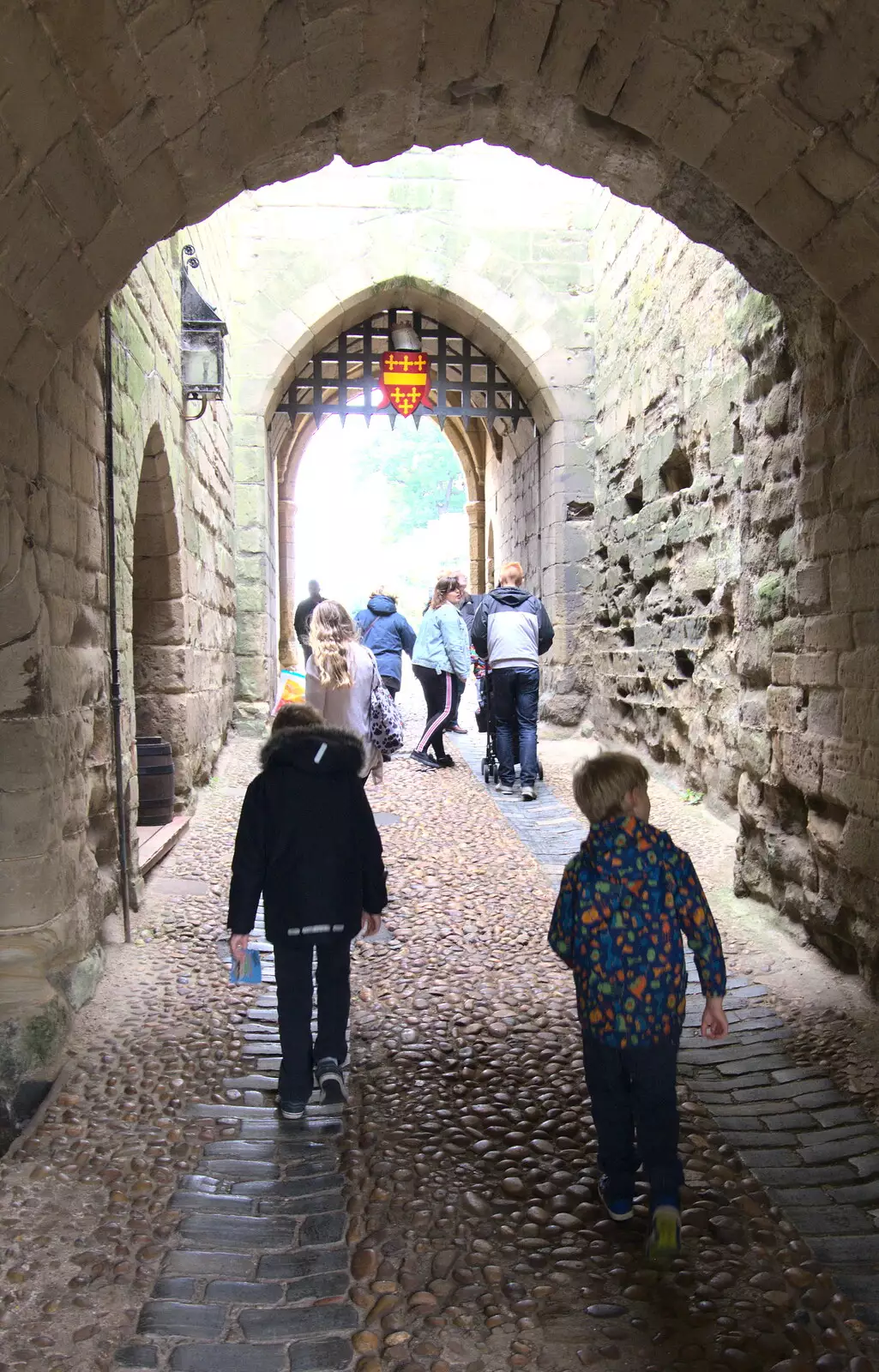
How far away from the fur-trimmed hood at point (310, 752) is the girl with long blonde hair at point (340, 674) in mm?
1655

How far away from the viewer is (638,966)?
219 centimetres

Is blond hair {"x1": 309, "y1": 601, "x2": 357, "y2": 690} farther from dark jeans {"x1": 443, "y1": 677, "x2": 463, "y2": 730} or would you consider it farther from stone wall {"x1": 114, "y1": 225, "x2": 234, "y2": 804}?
dark jeans {"x1": 443, "y1": 677, "x2": 463, "y2": 730}

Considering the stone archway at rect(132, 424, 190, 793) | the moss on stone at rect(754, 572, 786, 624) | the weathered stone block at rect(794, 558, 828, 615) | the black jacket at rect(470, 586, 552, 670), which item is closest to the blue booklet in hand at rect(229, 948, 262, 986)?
the weathered stone block at rect(794, 558, 828, 615)

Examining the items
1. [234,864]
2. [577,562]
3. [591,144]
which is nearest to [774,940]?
[234,864]

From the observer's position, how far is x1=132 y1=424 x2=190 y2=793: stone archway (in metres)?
5.58

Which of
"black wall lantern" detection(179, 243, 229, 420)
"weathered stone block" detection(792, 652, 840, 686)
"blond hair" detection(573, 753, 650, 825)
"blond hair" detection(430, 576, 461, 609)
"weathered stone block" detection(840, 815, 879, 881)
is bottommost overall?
"weathered stone block" detection(840, 815, 879, 881)

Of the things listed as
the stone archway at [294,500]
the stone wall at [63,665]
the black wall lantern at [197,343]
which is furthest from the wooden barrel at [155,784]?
the stone archway at [294,500]

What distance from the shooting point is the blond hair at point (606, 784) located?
7.42ft

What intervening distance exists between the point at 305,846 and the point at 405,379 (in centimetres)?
790

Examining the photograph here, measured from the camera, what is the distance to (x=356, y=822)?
→ 9.65 ft

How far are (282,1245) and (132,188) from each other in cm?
265

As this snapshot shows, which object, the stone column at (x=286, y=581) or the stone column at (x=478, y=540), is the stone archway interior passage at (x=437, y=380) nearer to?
the stone column at (x=286, y=581)

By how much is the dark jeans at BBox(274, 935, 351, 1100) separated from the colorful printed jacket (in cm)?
93

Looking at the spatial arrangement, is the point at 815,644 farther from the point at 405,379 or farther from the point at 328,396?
the point at 328,396
